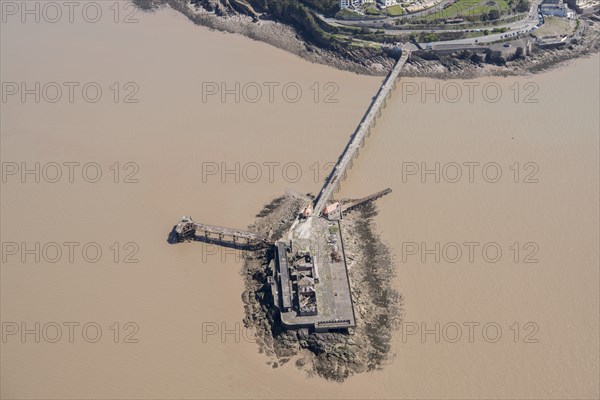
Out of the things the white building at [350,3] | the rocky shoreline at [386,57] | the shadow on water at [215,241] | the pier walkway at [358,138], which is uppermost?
the white building at [350,3]

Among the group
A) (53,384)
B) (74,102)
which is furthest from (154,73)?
(53,384)

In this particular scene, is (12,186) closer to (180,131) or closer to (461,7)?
(180,131)

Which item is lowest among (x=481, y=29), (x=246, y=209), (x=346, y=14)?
(x=246, y=209)

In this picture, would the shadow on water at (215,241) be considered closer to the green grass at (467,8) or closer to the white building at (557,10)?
the green grass at (467,8)

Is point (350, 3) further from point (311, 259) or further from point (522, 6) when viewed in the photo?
point (311, 259)

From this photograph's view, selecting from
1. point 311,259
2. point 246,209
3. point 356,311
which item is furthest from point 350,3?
point 356,311

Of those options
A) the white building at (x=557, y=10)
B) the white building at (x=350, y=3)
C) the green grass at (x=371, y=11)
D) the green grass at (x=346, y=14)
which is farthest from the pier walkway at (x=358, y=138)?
the white building at (x=557, y=10)
